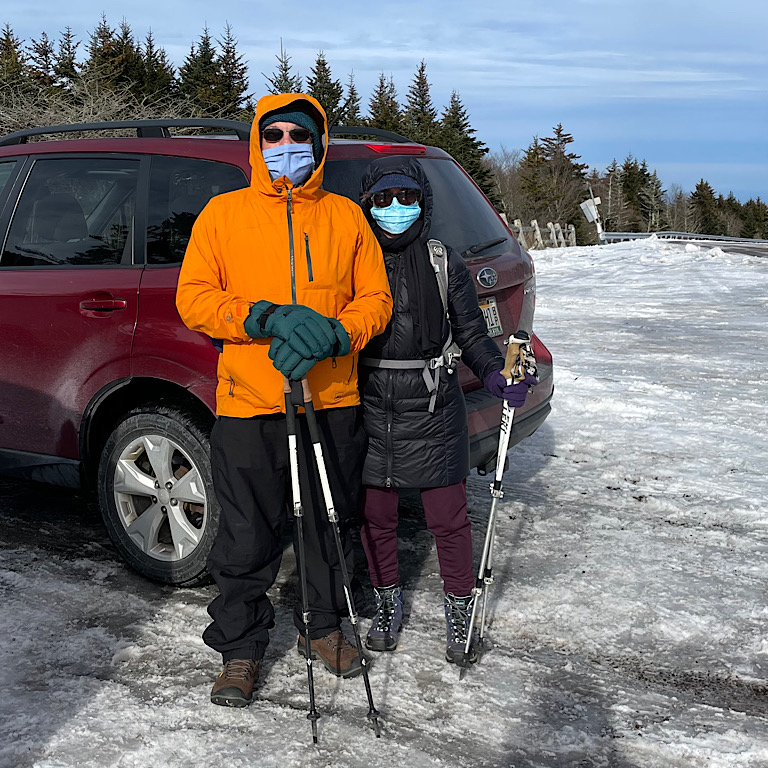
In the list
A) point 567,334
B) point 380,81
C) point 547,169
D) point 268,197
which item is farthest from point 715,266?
point 547,169

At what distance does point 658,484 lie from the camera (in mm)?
5336

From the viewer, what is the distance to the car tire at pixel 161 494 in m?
3.70

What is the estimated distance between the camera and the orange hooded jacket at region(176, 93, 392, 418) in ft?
9.59

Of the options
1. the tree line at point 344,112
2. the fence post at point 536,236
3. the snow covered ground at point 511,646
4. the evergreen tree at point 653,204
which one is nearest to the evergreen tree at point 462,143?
the tree line at point 344,112

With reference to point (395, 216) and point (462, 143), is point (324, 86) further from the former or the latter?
point (395, 216)

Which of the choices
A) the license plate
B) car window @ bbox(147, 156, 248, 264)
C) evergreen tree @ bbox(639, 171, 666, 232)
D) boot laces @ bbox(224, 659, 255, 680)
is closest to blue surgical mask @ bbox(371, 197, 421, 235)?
car window @ bbox(147, 156, 248, 264)

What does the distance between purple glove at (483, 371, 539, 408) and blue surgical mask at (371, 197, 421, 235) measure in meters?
0.65

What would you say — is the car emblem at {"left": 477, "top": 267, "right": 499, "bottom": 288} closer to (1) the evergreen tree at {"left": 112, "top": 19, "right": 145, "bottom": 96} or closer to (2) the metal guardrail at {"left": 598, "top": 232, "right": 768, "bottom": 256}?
(2) the metal guardrail at {"left": 598, "top": 232, "right": 768, "bottom": 256}

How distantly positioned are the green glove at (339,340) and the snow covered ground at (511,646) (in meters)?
1.22

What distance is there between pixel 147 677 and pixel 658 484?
3333 millimetres

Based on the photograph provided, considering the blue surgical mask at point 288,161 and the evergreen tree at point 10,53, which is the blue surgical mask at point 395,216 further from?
the evergreen tree at point 10,53

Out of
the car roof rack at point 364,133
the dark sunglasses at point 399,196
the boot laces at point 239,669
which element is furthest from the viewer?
the car roof rack at point 364,133

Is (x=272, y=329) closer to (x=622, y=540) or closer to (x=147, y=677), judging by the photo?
(x=147, y=677)

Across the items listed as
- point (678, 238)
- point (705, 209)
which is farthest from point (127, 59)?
point (705, 209)
